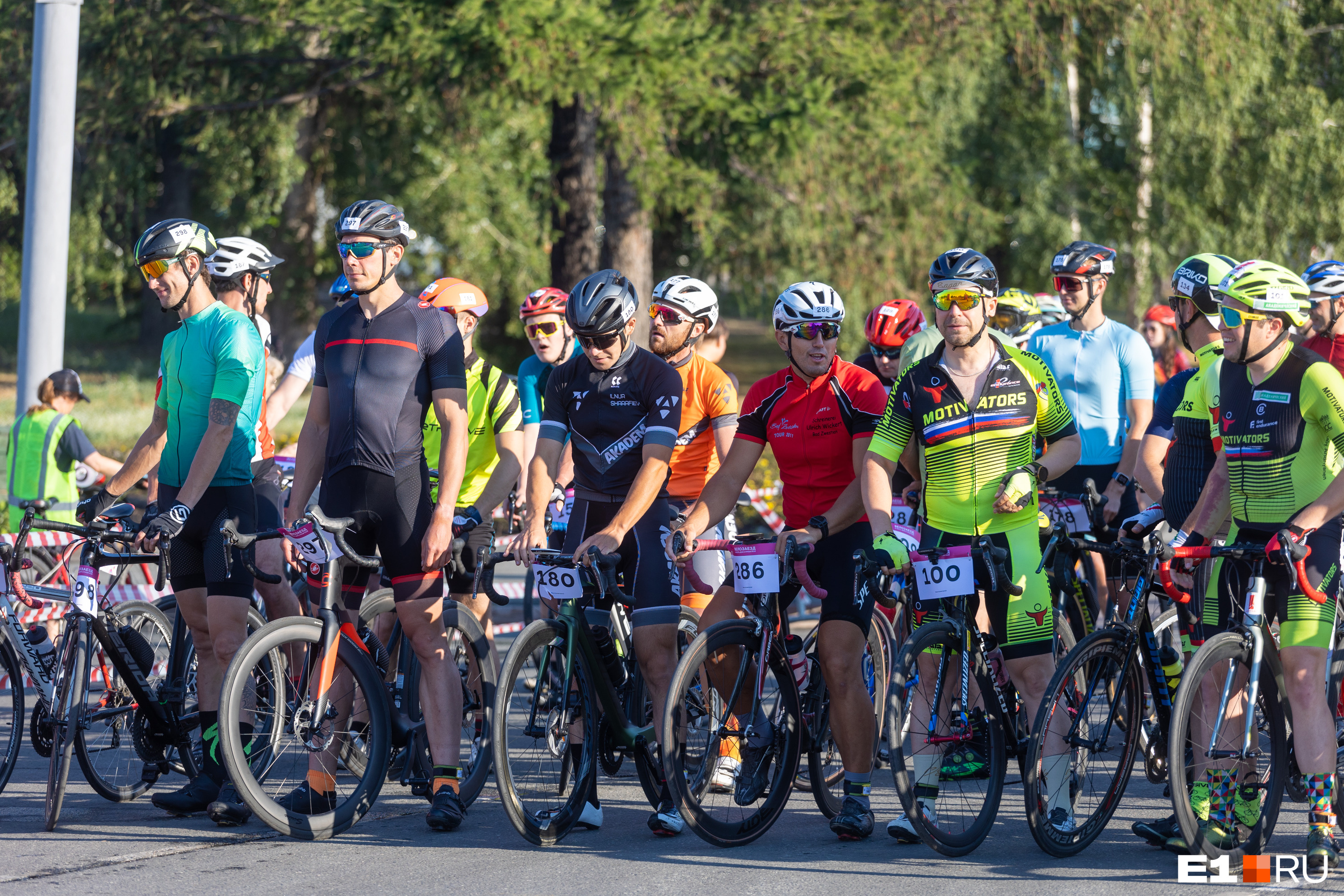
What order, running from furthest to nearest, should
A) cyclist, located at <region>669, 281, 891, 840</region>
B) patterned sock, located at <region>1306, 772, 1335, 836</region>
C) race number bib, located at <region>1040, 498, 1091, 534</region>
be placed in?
race number bib, located at <region>1040, 498, 1091, 534</region>, cyclist, located at <region>669, 281, 891, 840</region>, patterned sock, located at <region>1306, 772, 1335, 836</region>

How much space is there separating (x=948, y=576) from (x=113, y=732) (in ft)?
11.2

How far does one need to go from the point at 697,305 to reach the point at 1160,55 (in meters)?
17.1

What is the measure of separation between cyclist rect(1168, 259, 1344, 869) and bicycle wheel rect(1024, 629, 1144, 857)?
0.38 m

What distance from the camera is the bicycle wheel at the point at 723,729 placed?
5496 millimetres

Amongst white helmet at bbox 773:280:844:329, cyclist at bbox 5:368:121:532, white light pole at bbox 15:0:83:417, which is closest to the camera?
white helmet at bbox 773:280:844:329

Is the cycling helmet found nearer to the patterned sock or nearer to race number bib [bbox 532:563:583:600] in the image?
race number bib [bbox 532:563:583:600]

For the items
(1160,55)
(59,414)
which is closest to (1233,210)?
(1160,55)

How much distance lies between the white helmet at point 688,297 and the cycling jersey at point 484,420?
837mm

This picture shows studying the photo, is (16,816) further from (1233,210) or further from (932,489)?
(1233,210)

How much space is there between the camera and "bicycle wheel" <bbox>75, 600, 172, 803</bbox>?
6.16 m

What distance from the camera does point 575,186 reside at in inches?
754

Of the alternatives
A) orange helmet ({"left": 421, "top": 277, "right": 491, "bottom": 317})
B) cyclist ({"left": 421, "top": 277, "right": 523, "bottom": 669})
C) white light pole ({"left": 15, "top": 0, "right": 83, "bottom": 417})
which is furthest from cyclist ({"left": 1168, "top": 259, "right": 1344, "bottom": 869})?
white light pole ({"left": 15, "top": 0, "right": 83, "bottom": 417})

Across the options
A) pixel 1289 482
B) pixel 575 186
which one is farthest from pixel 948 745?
pixel 575 186

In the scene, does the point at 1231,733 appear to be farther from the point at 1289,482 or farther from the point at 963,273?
the point at 963,273
